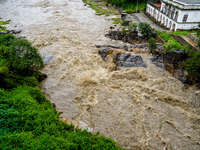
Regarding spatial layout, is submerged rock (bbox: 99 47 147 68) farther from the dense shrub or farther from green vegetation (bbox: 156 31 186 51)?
the dense shrub

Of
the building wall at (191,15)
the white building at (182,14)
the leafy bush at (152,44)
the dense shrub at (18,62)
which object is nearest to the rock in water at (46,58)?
the dense shrub at (18,62)

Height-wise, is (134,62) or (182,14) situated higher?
(182,14)

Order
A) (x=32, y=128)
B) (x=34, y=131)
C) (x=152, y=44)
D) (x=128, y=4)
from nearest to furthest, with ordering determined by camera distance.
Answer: (x=34, y=131) < (x=32, y=128) < (x=152, y=44) < (x=128, y=4)

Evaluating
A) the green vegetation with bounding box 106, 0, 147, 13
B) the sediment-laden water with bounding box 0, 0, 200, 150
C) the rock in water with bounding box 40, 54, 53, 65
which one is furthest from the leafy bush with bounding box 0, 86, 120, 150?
the green vegetation with bounding box 106, 0, 147, 13

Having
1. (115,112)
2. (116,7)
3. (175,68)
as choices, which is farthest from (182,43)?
(116,7)

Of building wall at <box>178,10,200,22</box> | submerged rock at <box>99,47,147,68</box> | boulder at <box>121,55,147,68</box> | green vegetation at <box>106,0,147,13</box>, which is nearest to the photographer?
boulder at <box>121,55,147,68</box>

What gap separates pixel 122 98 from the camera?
18047 mm

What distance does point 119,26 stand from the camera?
40.0m

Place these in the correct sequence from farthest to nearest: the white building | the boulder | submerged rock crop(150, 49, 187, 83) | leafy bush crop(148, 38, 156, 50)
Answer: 1. the white building
2. leafy bush crop(148, 38, 156, 50)
3. the boulder
4. submerged rock crop(150, 49, 187, 83)

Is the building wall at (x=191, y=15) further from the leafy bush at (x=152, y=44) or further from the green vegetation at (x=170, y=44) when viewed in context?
the leafy bush at (x=152, y=44)

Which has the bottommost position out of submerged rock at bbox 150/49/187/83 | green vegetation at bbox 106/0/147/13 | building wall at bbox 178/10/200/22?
submerged rock at bbox 150/49/187/83

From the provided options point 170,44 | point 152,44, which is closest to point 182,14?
point 170,44

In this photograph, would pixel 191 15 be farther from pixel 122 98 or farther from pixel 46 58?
pixel 46 58

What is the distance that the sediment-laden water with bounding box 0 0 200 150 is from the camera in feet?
46.1
